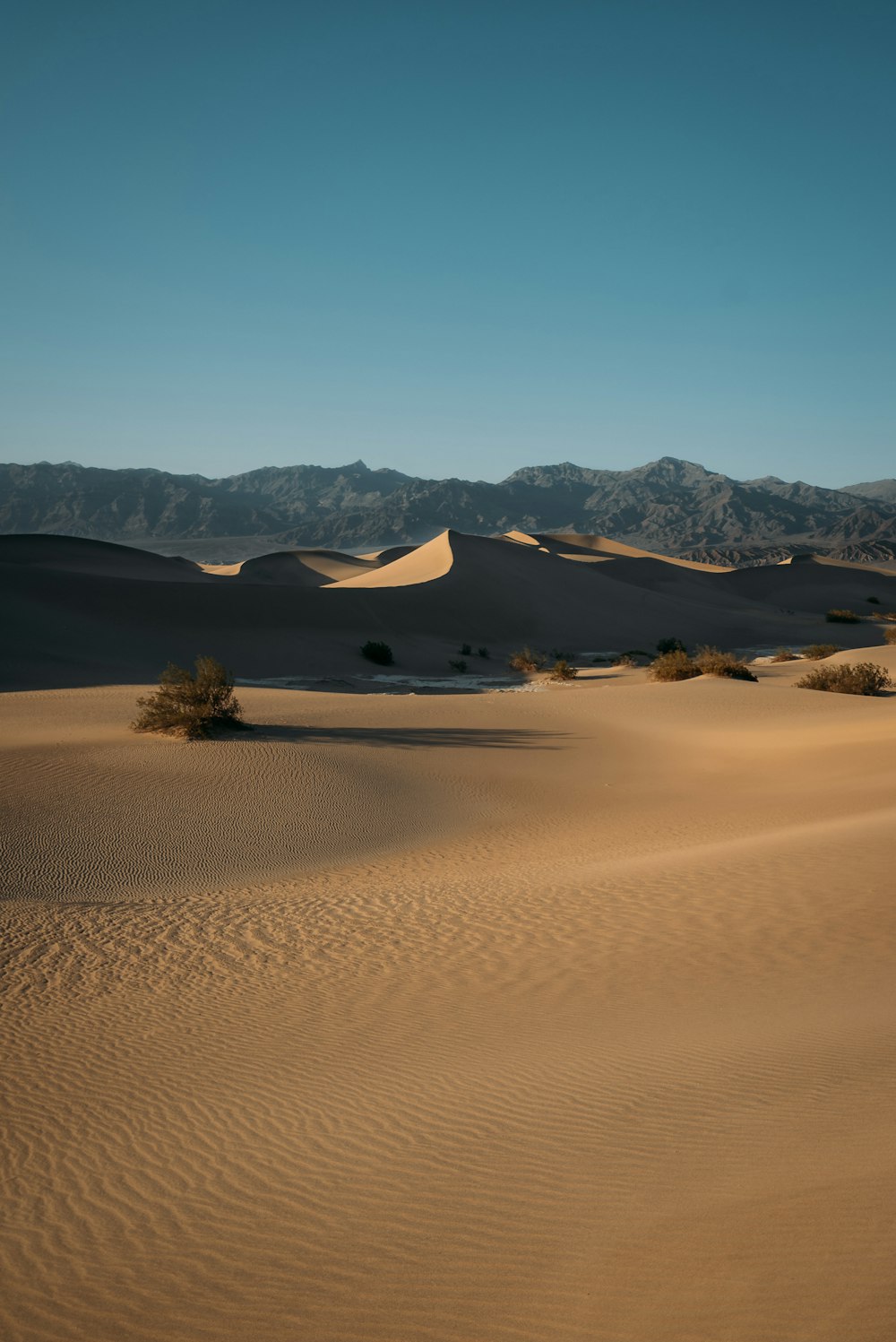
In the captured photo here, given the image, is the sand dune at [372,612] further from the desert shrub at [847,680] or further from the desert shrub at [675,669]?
the desert shrub at [847,680]

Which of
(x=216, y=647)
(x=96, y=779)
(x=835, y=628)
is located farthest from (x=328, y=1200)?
(x=835, y=628)

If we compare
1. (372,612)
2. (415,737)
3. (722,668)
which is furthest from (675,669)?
(372,612)

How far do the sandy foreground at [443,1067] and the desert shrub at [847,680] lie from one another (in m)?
12.4

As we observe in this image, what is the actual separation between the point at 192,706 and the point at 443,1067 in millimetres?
11641

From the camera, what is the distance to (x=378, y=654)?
3425 centimetres

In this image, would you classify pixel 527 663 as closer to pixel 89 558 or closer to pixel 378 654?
pixel 378 654

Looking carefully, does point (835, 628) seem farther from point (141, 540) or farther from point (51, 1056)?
point (141, 540)

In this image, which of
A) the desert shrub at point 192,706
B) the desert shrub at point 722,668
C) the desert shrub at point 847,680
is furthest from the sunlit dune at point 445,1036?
the desert shrub at point 722,668

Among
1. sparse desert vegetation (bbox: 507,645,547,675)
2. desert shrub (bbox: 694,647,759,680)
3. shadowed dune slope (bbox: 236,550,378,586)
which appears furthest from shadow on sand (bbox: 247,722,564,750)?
shadowed dune slope (bbox: 236,550,378,586)

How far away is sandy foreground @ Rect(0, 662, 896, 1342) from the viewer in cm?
321

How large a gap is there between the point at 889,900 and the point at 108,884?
6.95 meters

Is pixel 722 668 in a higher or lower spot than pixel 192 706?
higher

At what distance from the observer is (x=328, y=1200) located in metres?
3.89

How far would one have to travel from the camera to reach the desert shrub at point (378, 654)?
111 ft
